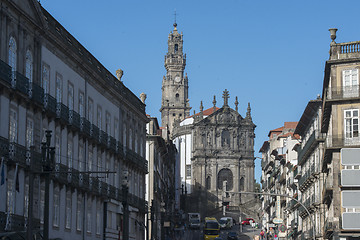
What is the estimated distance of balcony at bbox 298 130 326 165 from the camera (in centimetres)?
6769

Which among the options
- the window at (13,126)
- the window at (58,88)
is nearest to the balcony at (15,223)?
the window at (13,126)

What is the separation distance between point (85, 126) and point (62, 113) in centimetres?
505

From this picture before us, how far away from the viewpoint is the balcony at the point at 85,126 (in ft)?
168

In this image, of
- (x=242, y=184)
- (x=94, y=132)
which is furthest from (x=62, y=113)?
(x=242, y=184)

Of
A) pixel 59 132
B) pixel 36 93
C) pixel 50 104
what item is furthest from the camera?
pixel 59 132

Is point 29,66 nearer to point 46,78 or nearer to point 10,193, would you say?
point 46,78

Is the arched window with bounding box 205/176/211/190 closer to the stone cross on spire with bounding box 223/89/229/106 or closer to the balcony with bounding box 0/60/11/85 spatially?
the stone cross on spire with bounding box 223/89/229/106

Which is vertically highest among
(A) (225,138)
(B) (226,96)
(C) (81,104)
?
(B) (226,96)

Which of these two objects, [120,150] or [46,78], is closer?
[46,78]

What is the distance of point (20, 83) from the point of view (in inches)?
1555

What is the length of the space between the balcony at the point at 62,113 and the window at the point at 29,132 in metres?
4.03

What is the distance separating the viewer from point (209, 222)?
381 feet

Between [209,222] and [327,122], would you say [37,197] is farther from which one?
[209,222]

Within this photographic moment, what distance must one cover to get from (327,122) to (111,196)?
16496mm
